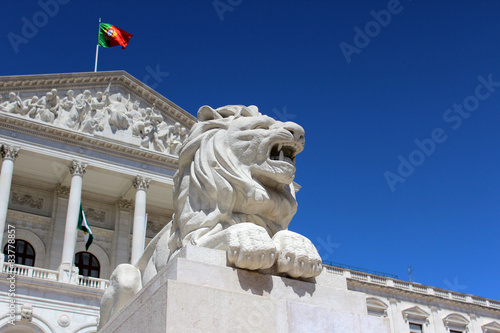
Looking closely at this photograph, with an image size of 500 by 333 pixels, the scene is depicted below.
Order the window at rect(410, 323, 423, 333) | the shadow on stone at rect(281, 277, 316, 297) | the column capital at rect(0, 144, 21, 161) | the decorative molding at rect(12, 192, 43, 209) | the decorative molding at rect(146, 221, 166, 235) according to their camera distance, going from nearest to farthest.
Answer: the shadow on stone at rect(281, 277, 316, 297) → the column capital at rect(0, 144, 21, 161) → the decorative molding at rect(12, 192, 43, 209) → the decorative molding at rect(146, 221, 166, 235) → the window at rect(410, 323, 423, 333)

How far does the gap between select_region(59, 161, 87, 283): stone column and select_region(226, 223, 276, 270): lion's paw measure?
21.0 metres

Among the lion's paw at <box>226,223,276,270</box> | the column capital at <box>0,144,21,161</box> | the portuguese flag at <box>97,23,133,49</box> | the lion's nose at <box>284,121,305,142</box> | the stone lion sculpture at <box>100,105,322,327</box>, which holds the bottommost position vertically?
the lion's paw at <box>226,223,276,270</box>

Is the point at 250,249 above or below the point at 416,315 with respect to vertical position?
below

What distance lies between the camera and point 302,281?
4078 millimetres

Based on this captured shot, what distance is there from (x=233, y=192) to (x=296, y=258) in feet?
2.43

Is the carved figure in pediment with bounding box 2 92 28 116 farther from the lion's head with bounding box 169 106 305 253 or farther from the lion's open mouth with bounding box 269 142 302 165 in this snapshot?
the lion's open mouth with bounding box 269 142 302 165

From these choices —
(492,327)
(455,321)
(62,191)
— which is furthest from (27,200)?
(492,327)

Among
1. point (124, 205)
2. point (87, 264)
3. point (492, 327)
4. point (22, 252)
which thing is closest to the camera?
point (22, 252)

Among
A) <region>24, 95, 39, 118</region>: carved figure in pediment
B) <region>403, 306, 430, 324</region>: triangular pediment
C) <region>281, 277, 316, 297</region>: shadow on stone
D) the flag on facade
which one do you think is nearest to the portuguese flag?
<region>24, 95, 39, 118</region>: carved figure in pediment

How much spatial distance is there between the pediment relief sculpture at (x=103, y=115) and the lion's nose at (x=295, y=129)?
22911mm

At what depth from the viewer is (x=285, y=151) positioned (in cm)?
479

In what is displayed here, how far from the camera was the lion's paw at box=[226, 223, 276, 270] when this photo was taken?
12.5 ft

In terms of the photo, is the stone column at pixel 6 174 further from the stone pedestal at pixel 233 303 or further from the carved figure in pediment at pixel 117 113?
the stone pedestal at pixel 233 303

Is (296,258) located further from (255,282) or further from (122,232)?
(122,232)
